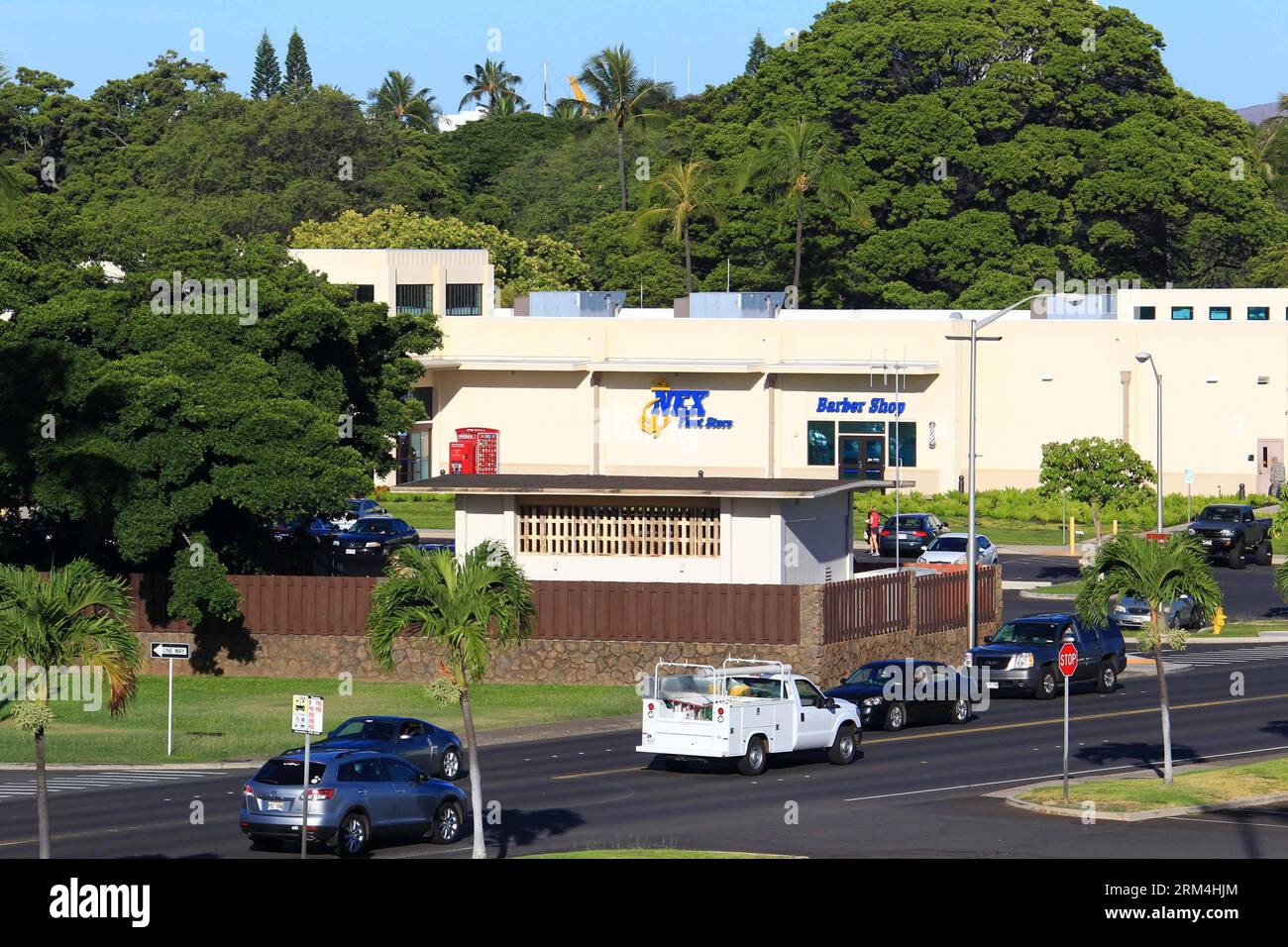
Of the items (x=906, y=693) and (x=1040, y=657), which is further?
(x=1040, y=657)

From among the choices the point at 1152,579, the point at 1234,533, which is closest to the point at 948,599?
the point at 1152,579

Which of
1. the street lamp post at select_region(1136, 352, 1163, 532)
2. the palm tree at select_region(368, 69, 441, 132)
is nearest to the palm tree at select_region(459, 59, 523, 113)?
the palm tree at select_region(368, 69, 441, 132)

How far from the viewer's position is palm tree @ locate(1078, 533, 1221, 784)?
32.1m

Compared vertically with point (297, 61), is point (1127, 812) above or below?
below

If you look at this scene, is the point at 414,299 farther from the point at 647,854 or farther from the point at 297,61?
the point at 297,61

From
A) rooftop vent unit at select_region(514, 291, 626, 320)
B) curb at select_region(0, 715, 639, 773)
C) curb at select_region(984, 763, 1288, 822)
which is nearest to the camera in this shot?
curb at select_region(984, 763, 1288, 822)

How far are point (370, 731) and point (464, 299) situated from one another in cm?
5751

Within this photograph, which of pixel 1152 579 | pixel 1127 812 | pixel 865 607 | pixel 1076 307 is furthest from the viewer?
pixel 1076 307

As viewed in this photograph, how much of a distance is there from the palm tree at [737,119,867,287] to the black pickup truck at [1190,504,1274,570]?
111ft

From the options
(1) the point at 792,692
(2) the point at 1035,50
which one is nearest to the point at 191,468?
(1) the point at 792,692

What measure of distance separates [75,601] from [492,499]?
24.8 m

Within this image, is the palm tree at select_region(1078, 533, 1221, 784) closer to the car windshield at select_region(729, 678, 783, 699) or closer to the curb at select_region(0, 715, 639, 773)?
the car windshield at select_region(729, 678, 783, 699)

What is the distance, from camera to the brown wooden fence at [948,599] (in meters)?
50.4

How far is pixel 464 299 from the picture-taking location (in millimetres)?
88375
